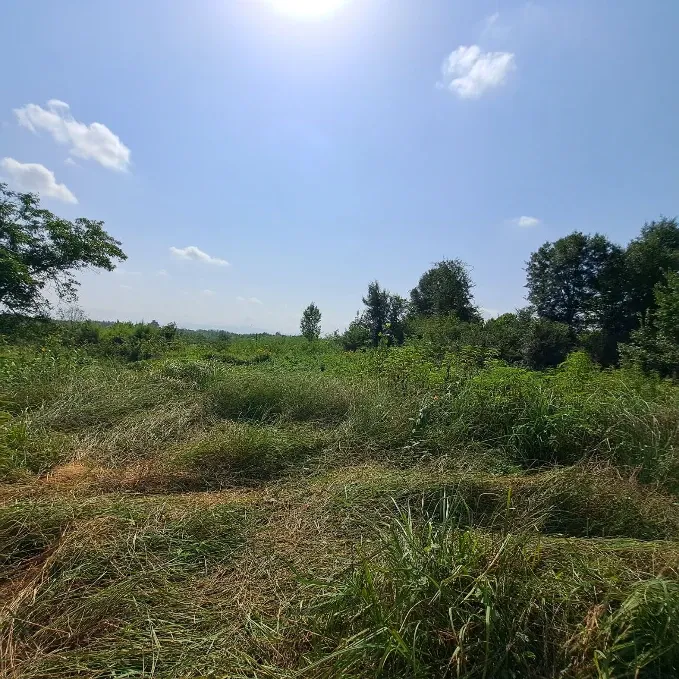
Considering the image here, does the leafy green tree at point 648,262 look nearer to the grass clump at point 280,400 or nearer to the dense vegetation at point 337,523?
the dense vegetation at point 337,523

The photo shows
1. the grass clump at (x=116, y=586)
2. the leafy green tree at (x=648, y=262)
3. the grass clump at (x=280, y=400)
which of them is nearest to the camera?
the grass clump at (x=116, y=586)

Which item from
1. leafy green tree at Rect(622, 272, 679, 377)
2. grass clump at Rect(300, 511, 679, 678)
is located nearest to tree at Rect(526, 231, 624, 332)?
leafy green tree at Rect(622, 272, 679, 377)

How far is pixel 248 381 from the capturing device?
5520mm

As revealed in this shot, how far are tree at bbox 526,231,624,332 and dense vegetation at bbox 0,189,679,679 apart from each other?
1786 centimetres

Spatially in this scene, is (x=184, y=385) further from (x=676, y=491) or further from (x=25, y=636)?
(x=676, y=491)

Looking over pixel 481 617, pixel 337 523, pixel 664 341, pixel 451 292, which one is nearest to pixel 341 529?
pixel 337 523

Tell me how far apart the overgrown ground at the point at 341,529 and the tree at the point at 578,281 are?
60.2 ft

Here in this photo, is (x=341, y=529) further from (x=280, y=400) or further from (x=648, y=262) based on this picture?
(x=648, y=262)

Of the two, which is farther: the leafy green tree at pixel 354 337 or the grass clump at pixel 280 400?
the leafy green tree at pixel 354 337

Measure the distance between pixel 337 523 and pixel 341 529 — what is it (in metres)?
0.07

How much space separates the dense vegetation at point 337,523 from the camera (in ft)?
4.59

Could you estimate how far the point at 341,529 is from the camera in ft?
7.94

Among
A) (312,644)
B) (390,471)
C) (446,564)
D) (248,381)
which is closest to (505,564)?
(446,564)

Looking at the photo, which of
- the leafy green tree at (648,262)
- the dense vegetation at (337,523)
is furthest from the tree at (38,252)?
the leafy green tree at (648,262)
